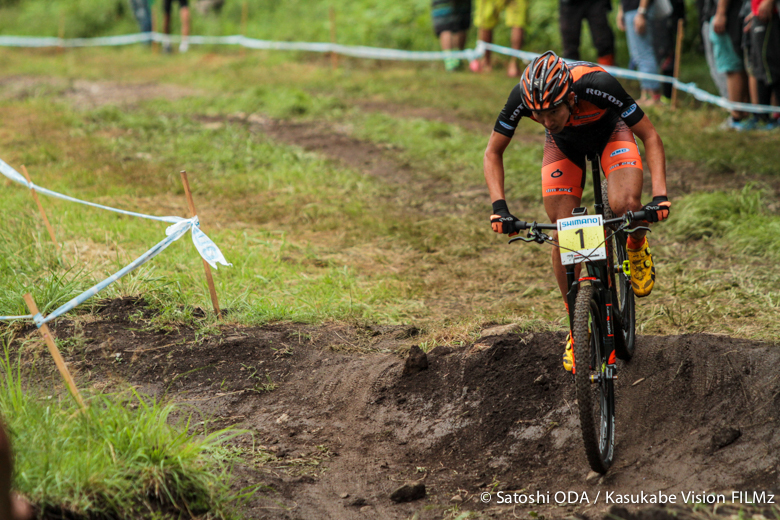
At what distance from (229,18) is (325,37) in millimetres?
4717

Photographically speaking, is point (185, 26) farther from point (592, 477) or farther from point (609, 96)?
point (592, 477)

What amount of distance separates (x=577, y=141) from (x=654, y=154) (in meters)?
0.49

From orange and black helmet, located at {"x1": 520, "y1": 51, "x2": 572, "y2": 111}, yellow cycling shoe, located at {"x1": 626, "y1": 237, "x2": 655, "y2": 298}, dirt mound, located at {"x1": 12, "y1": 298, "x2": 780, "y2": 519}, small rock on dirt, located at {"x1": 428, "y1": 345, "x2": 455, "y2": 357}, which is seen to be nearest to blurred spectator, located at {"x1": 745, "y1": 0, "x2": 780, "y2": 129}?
yellow cycling shoe, located at {"x1": 626, "y1": 237, "x2": 655, "y2": 298}

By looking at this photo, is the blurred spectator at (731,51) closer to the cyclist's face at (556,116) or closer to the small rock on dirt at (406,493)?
the cyclist's face at (556,116)

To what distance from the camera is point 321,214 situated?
7.98 meters

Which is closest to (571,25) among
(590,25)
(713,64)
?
(590,25)

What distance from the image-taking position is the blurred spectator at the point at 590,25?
36.1ft

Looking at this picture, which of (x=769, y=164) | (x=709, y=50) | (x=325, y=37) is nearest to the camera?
(x=769, y=164)

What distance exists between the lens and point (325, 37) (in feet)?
55.3

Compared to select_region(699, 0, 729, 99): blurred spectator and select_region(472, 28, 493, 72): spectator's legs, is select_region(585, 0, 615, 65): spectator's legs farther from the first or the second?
select_region(472, 28, 493, 72): spectator's legs

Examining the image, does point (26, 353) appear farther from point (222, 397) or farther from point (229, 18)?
point (229, 18)

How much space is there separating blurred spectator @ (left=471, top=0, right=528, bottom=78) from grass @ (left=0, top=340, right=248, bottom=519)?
10944 mm

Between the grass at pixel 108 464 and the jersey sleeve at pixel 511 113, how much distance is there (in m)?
2.50

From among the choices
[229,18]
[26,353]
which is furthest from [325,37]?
[26,353]
